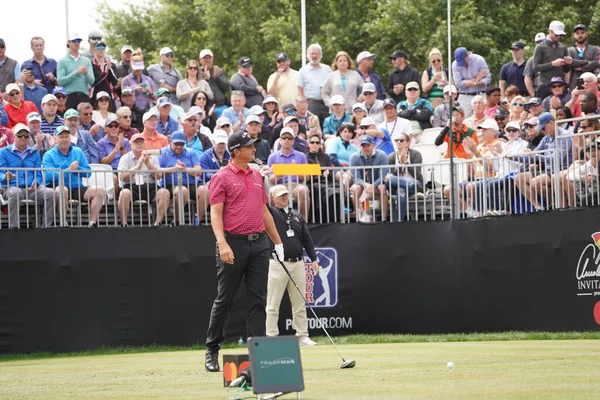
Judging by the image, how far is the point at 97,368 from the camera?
13.6 m

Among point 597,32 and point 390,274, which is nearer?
point 390,274

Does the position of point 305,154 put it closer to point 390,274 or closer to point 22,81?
point 390,274

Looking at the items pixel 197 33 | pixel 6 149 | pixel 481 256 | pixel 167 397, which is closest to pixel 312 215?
pixel 481 256

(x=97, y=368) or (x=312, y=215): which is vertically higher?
(x=312, y=215)

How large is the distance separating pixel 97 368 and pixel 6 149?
555cm

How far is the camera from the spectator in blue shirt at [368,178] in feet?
61.9

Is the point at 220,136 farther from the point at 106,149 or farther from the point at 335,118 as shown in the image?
the point at 335,118

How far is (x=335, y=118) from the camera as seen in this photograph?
22.1 metres

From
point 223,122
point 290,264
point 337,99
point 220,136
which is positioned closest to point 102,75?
point 223,122

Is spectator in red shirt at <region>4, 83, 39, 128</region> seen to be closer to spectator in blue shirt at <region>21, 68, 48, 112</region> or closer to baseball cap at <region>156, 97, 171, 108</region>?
spectator in blue shirt at <region>21, 68, 48, 112</region>

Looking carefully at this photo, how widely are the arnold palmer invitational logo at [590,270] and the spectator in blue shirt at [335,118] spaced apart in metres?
6.33

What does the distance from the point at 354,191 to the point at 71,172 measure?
15.0 feet

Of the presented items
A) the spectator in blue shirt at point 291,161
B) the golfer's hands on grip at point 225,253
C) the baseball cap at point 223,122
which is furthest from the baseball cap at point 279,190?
the golfer's hands on grip at point 225,253

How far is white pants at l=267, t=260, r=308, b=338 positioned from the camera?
56.5 feet
